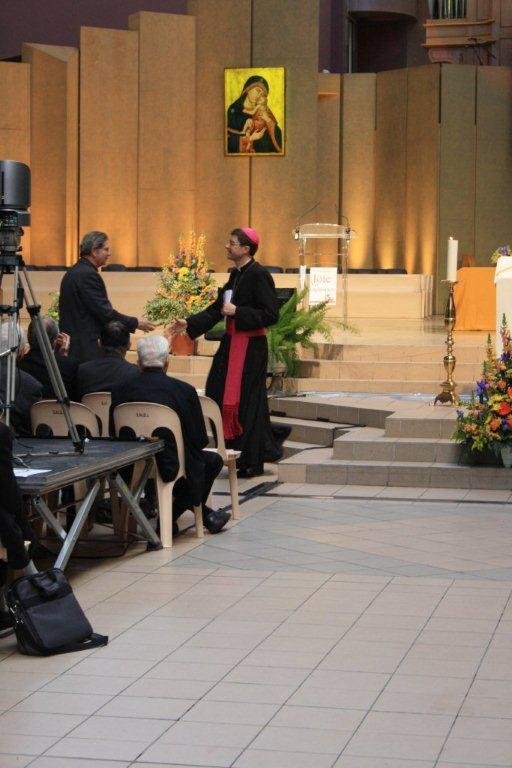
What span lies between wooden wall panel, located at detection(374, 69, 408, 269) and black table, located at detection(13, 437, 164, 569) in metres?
12.7

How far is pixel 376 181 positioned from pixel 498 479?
36.4 feet

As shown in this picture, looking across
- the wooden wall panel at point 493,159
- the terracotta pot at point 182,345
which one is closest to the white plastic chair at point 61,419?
the terracotta pot at point 182,345

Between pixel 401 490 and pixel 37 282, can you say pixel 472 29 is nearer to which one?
pixel 37 282

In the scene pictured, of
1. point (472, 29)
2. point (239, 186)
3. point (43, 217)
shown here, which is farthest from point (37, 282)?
point (472, 29)

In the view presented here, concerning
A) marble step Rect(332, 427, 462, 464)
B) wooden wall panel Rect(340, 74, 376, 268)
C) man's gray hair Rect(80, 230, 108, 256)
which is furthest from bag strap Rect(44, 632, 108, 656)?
wooden wall panel Rect(340, 74, 376, 268)

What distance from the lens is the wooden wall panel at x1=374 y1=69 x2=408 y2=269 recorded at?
60.8 ft

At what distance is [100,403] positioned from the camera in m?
7.23

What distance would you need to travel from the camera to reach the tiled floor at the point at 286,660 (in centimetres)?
372

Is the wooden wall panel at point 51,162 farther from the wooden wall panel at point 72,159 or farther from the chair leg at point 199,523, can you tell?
the chair leg at point 199,523

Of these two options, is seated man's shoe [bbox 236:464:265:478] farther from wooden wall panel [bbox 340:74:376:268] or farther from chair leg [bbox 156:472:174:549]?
wooden wall panel [bbox 340:74:376:268]

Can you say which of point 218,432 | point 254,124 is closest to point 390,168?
point 254,124

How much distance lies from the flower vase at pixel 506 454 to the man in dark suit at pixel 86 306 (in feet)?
7.58

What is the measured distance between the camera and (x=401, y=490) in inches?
329

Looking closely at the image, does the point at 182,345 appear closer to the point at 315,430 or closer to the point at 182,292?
the point at 182,292
